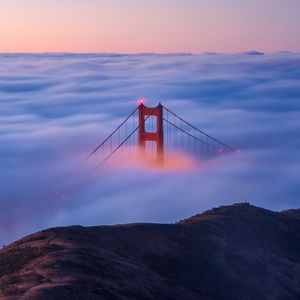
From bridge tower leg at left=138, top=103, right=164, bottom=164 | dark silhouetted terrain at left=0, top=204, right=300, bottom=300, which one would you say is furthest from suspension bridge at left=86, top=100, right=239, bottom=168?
dark silhouetted terrain at left=0, top=204, right=300, bottom=300

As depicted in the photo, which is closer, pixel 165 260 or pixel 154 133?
pixel 165 260

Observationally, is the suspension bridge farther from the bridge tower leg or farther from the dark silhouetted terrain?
the dark silhouetted terrain

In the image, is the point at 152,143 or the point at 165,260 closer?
the point at 165,260

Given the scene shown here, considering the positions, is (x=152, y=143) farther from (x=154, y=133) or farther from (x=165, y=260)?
(x=165, y=260)

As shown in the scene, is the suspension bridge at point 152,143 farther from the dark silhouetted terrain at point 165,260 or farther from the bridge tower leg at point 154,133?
the dark silhouetted terrain at point 165,260

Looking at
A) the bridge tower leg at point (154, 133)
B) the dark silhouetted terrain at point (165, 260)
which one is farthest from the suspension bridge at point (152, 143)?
the dark silhouetted terrain at point (165, 260)

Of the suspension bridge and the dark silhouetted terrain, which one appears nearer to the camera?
the dark silhouetted terrain

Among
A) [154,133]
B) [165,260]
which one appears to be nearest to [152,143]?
[154,133]

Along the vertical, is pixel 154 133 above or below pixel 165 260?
above

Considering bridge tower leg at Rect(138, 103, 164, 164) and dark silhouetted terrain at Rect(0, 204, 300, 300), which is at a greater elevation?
bridge tower leg at Rect(138, 103, 164, 164)
